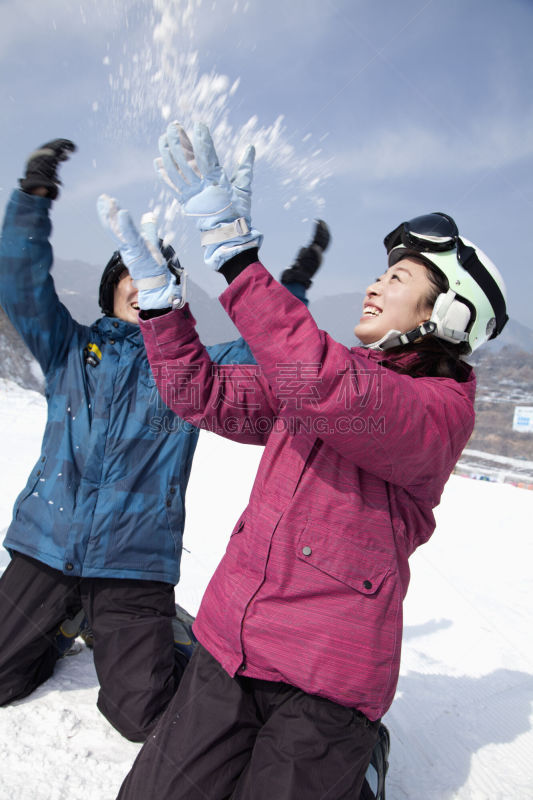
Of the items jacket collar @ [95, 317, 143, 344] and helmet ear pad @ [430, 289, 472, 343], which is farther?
jacket collar @ [95, 317, 143, 344]

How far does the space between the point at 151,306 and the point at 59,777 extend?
1962mm

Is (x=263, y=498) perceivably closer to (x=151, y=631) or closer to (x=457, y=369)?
(x=457, y=369)

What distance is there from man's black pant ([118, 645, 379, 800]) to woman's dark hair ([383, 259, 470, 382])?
105 centimetres

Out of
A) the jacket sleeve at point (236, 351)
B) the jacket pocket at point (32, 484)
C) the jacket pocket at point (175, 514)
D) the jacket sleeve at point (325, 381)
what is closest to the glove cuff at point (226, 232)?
the jacket sleeve at point (325, 381)

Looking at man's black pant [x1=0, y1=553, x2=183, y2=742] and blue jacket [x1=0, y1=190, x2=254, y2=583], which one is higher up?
blue jacket [x1=0, y1=190, x2=254, y2=583]

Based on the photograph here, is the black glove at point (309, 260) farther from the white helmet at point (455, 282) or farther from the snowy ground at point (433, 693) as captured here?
the snowy ground at point (433, 693)

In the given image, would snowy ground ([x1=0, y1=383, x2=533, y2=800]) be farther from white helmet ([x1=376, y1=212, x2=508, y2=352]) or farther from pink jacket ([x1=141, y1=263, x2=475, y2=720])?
white helmet ([x1=376, y1=212, x2=508, y2=352])

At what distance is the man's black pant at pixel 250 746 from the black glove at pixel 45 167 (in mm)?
2243

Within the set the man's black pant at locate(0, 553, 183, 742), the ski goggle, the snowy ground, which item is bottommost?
the snowy ground

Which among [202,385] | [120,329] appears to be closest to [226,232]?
[202,385]

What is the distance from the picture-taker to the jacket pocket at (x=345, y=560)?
1.47 meters

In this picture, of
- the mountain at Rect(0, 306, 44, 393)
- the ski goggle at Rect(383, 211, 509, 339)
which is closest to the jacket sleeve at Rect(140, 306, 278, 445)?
the ski goggle at Rect(383, 211, 509, 339)

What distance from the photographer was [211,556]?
5.73 metres

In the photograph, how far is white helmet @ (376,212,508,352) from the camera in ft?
5.45
